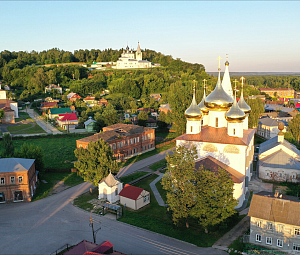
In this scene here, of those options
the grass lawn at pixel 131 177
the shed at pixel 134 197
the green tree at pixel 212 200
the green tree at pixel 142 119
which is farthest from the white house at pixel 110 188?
the green tree at pixel 142 119

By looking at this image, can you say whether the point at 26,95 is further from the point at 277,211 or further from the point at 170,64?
the point at 277,211

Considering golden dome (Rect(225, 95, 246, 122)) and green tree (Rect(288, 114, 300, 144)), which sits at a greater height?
golden dome (Rect(225, 95, 246, 122))

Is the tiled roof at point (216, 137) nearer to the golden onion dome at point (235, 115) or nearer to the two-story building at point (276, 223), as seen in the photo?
the golden onion dome at point (235, 115)

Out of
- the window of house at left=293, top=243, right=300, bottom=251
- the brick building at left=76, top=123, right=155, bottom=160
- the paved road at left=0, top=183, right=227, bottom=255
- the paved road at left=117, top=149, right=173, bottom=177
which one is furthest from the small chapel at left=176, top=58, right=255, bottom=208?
the brick building at left=76, top=123, right=155, bottom=160

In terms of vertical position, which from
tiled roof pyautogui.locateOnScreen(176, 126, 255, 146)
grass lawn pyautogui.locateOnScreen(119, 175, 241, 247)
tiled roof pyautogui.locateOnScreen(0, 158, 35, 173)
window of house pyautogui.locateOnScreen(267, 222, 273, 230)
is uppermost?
tiled roof pyautogui.locateOnScreen(176, 126, 255, 146)

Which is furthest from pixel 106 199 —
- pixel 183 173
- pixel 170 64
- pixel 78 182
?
pixel 170 64

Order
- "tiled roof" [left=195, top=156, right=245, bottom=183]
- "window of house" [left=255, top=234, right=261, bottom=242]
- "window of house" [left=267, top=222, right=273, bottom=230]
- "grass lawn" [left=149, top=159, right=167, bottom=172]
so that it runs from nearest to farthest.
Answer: "window of house" [left=267, top=222, right=273, bottom=230] → "window of house" [left=255, top=234, right=261, bottom=242] → "tiled roof" [left=195, top=156, right=245, bottom=183] → "grass lawn" [left=149, top=159, right=167, bottom=172]

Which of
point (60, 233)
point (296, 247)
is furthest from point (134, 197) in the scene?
point (296, 247)

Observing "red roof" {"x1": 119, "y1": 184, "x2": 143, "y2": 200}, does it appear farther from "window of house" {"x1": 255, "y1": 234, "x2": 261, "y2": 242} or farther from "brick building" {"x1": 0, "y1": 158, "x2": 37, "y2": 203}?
"window of house" {"x1": 255, "y1": 234, "x2": 261, "y2": 242}
